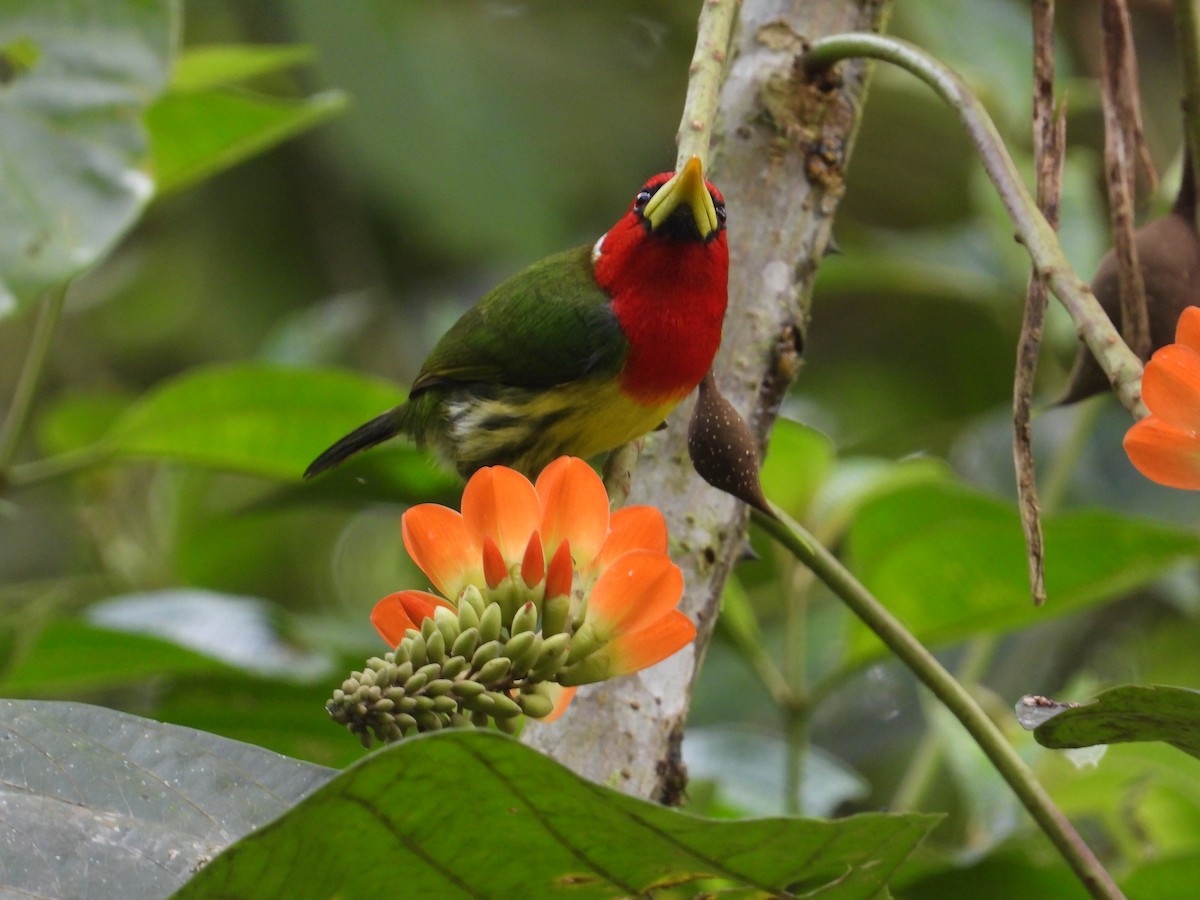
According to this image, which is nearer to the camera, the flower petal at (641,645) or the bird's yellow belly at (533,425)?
the flower petal at (641,645)

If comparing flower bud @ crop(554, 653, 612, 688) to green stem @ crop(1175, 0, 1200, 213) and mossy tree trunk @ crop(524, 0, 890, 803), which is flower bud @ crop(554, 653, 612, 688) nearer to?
mossy tree trunk @ crop(524, 0, 890, 803)

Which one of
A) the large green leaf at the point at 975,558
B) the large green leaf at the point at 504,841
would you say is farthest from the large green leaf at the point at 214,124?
the large green leaf at the point at 504,841

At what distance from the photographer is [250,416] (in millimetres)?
2480

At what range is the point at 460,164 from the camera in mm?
4777

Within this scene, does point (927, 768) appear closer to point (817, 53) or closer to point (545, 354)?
point (545, 354)

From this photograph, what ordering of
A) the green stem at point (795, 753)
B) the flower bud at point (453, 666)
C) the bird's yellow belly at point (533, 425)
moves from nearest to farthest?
the flower bud at point (453, 666), the bird's yellow belly at point (533, 425), the green stem at point (795, 753)

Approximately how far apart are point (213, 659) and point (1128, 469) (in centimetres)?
238

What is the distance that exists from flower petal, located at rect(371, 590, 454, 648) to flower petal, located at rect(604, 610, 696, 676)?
132 mm

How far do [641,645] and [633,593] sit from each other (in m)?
0.04

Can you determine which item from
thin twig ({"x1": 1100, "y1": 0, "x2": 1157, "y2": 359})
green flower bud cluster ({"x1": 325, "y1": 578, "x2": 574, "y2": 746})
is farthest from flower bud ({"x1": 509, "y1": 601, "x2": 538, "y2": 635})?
thin twig ({"x1": 1100, "y1": 0, "x2": 1157, "y2": 359})

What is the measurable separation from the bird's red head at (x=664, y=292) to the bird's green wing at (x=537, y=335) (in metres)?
0.04

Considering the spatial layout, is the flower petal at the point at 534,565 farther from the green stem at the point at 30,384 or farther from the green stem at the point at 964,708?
the green stem at the point at 30,384

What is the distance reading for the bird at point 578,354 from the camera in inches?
72.5

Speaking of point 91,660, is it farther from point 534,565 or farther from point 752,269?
point 534,565
